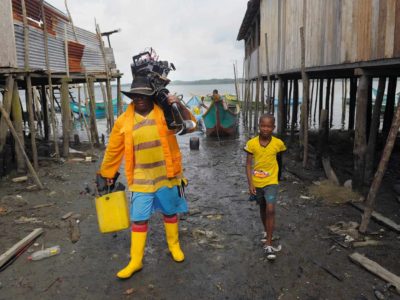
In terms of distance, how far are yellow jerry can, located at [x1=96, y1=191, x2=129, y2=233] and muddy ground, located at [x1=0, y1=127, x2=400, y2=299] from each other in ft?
1.54

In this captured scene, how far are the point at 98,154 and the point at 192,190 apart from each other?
530 centimetres

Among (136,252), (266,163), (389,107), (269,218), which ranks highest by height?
(389,107)

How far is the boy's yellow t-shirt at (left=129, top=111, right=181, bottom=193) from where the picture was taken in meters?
3.71

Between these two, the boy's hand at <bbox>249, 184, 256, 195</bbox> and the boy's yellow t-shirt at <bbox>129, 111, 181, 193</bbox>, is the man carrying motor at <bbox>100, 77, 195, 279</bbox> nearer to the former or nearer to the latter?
the boy's yellow t-shirt at <bbox>129, 111, 181, 193</bbox>

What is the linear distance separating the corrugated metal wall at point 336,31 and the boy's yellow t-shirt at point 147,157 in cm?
347

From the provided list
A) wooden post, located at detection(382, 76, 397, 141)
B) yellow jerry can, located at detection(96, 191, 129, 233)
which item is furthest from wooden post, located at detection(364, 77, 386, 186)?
wooden post, located at detection(382, 76, 397, 141)

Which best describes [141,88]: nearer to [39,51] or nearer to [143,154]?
[143,154]

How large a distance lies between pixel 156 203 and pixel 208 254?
0.98m

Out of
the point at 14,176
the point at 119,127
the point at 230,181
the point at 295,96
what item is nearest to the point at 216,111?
the point at 295,96

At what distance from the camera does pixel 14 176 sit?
805 cm

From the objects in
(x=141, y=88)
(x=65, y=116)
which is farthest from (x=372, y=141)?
(x=65, y=116)

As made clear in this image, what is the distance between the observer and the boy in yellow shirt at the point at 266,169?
4059 millimetres

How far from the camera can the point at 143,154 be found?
3756mm

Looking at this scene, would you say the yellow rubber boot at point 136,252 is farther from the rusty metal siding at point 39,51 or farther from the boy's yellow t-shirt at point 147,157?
the rusty metal siding at point 39,51
